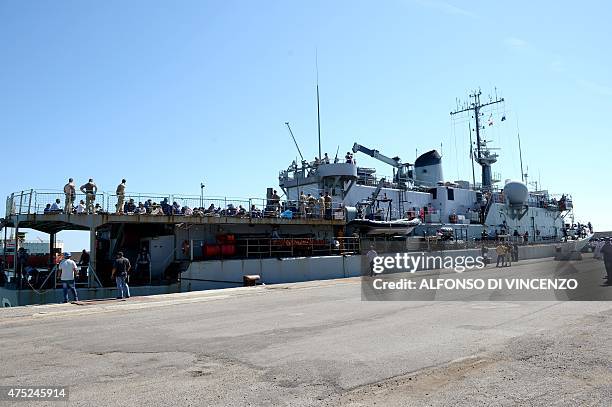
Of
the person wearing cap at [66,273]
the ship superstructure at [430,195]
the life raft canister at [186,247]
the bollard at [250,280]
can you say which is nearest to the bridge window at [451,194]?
the ship superstructure at [430,195]

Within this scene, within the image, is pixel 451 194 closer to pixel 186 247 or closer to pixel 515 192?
pixel 515 192

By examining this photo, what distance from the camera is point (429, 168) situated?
36719 mm

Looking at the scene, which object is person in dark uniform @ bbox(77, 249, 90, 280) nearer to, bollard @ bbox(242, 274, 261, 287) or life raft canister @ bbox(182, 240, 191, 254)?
life raft canister @ bbox(182, 240, 191, 254)

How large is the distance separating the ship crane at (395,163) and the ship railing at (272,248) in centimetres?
840

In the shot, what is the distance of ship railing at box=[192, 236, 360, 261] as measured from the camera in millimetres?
21062

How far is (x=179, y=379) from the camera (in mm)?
6059

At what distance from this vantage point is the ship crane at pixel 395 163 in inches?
1294

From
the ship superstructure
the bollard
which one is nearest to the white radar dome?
the ship superstructure

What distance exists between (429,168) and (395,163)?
429cm

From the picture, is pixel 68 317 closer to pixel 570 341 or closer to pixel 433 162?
pixel 570 341

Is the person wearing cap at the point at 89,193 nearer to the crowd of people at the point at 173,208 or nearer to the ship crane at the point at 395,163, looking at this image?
the crowd of people at the point at 173,208

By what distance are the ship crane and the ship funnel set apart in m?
2.44
